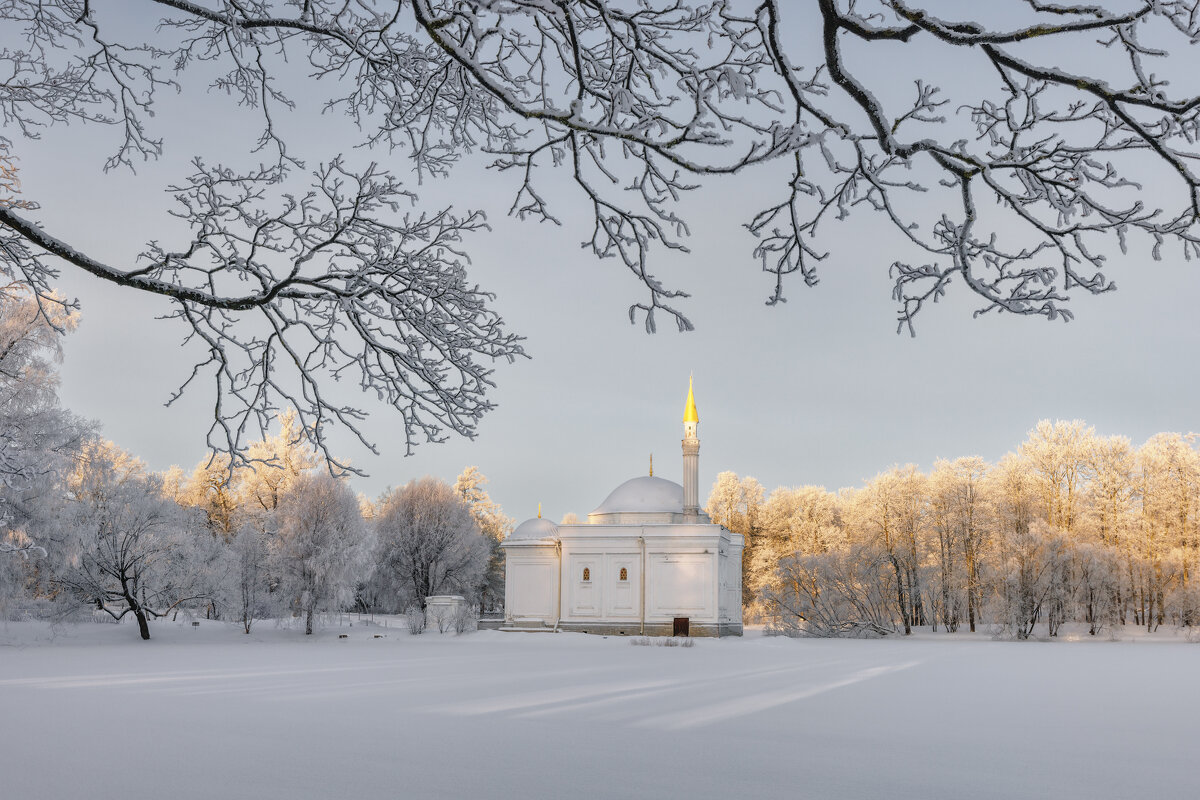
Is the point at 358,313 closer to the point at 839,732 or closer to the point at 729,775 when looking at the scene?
the point at 729,775

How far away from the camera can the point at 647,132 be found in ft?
15.5

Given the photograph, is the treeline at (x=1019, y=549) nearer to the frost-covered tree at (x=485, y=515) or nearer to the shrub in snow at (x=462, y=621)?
the shrub in snow at (x=462, y=621)

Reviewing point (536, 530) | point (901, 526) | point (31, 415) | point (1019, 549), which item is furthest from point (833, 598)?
point (31, 415)

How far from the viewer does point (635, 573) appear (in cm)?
3784

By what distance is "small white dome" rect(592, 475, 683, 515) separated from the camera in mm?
40556

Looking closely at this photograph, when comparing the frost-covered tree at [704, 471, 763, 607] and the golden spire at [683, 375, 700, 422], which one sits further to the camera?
the frost-covered tree at [704, 471, 763, 607]

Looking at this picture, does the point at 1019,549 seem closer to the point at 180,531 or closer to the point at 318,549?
the point at 318,549

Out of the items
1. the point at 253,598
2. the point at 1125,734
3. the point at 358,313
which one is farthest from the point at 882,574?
the point at 358,313

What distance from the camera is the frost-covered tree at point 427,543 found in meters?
47.9

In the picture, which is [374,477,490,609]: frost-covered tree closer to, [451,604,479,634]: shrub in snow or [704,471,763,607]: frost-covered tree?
[451,604,479,634]: shrub in snow

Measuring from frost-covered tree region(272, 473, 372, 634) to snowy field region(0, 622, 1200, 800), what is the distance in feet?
52.8

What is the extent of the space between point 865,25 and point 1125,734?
8.00 meters

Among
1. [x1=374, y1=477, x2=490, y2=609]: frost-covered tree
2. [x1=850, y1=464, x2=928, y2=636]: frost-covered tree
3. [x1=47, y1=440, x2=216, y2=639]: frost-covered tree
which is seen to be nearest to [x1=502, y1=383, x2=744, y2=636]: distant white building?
[x1=850, y1=464, x2=928, y2=636]: frost-covered tree

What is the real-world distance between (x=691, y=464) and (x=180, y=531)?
21.1 meters
